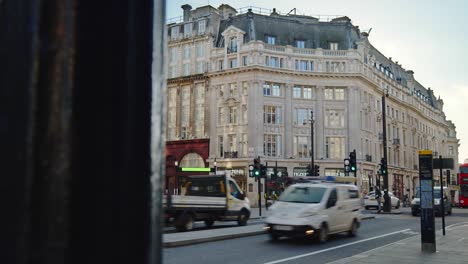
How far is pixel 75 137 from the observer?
83cm

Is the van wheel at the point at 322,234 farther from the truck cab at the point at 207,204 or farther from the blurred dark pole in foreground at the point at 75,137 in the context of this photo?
the blurred dark pole in foreground at the point at 75,137

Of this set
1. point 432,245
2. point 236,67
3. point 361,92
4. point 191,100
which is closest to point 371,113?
point 361,92

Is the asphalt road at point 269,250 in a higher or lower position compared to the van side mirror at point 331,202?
lower

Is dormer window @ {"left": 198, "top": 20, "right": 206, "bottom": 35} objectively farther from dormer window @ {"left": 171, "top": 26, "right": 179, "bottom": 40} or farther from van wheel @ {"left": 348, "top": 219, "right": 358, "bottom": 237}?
van wheel @ {"left": 348, "top": 219, "right": 358, "bottom": 237}

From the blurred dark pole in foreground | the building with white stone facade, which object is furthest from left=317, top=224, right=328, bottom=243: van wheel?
the building with white stone facade

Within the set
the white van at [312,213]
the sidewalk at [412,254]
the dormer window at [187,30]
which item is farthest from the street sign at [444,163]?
the dormer window at [187,30]

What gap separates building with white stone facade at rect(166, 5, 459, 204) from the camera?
51562mm

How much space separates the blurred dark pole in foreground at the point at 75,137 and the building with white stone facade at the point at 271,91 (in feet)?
157

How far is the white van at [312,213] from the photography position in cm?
1386

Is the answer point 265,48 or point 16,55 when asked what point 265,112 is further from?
point 16,55

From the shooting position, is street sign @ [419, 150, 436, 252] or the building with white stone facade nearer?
street sign @ [419, 150, 436, 252]

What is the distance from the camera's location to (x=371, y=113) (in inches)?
2313

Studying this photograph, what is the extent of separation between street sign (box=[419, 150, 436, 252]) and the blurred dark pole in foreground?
451 inches

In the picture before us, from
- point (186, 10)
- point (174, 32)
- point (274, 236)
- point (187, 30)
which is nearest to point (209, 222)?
point (274, 236)
